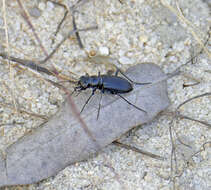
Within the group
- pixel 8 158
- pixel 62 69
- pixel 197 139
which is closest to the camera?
pixel 8 158

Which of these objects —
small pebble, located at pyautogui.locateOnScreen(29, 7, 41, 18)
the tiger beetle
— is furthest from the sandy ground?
the tiger beetle

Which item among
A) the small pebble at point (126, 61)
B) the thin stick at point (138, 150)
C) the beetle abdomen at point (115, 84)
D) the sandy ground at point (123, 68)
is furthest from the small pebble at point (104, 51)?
the thin stick at point (138, 150)

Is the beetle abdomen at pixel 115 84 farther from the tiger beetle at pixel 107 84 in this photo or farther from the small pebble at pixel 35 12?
the small pebble at pixel 35 12

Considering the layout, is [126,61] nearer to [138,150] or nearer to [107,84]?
[107,84]

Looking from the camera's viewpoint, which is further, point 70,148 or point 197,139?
point 197,139

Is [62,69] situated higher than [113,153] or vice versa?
[62,69]

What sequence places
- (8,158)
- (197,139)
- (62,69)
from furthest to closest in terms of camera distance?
1. (62,69)
2. (197,139)
3. (8,158)

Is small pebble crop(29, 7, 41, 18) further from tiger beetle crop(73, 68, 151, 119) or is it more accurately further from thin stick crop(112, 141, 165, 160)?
thin stick crop(112, 141, 165, 160)

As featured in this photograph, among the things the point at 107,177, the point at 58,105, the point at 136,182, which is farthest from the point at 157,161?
the point at 58,105

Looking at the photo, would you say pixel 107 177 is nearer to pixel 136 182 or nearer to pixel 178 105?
pixel 136 182
